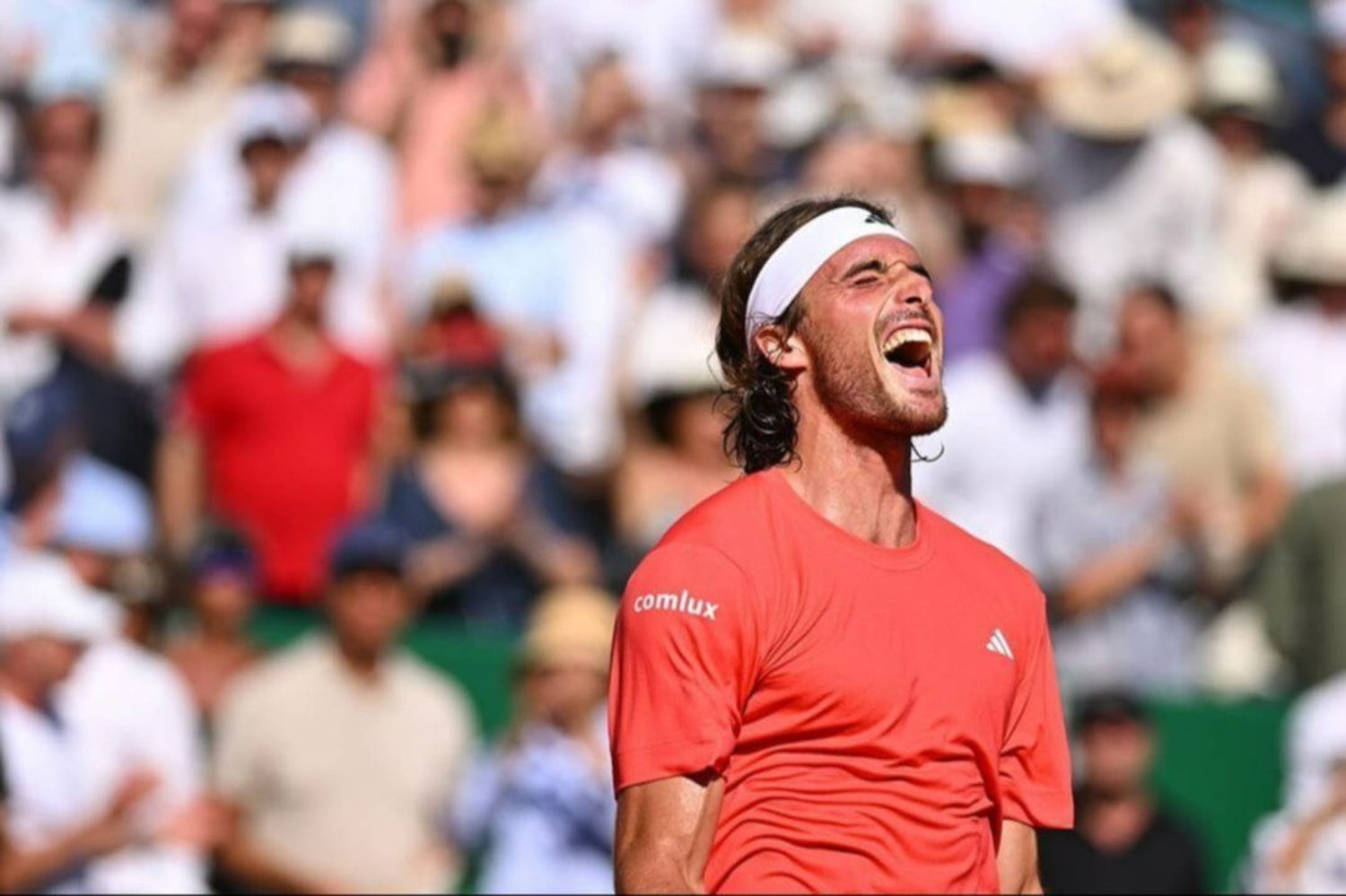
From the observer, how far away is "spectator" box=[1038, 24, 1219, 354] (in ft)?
41.7

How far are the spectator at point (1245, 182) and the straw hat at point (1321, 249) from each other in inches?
18.9

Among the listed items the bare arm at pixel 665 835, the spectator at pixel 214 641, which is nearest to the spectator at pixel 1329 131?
the spectator at pixel 214 641

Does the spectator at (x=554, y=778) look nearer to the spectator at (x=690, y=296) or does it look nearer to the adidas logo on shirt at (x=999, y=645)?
the spectator at (x=690, y=296)

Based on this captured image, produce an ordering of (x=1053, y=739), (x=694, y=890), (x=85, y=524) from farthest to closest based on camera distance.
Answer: (x=85, y=524), (x=1053, y=739), (x=694, y=890)

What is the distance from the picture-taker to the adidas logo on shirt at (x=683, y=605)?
15.3 feet

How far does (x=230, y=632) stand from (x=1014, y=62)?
5.54 meters

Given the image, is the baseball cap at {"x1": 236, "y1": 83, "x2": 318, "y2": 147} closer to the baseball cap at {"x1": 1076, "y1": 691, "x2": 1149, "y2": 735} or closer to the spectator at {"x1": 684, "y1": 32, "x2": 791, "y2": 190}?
the spectator at {"x1": 684, "y1": 32, "x2": 791, "y2": 190}

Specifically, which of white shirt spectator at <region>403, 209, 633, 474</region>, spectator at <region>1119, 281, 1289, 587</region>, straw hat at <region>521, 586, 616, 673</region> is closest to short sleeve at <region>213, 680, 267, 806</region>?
straw hat at <region>521, 586, 616, 673</region>

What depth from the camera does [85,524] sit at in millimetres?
10125

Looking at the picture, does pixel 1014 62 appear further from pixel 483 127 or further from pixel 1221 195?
pixel 483 127

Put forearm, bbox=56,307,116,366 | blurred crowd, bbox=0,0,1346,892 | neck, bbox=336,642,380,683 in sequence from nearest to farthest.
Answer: blurred crowd, bbox=0,0,1346,892
neck, bbox=336,642,380,683
forearm, bbox=56,307,116,366

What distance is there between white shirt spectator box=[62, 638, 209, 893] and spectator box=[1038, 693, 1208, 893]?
276 centimetres

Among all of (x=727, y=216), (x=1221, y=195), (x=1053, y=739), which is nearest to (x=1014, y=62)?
(x=1221, y=195)

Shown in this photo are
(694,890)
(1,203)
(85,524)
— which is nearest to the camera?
(694,890)
